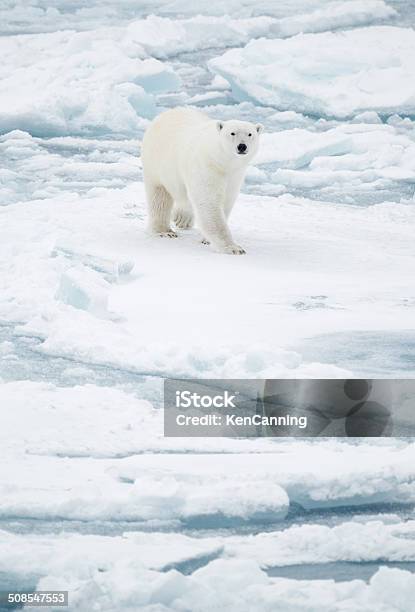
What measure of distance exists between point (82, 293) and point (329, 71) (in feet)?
12.3

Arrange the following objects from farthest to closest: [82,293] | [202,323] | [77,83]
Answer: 1. [77,83]
2. [82,293]
3. [202,323]

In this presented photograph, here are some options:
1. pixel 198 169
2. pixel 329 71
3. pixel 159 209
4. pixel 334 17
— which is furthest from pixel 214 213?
pixel 334 17

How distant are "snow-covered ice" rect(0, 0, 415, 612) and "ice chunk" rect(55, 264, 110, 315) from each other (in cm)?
1

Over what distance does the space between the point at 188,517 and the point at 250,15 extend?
530 cm

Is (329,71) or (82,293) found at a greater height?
(329,71)

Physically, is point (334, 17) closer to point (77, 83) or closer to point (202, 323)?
point (77, 83)

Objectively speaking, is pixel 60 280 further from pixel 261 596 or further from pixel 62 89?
pixel 62 89

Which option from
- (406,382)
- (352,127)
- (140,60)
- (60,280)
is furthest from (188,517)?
(140,60)

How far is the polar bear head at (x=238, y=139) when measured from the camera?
389 cm

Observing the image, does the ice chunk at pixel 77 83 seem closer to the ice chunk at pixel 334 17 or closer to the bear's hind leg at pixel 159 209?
the ice chunk at pixel 334 17

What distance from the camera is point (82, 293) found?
3.42 metres

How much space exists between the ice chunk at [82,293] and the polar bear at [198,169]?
659 mm

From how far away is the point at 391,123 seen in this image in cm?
616

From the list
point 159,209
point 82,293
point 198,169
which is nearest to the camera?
point 82,293
